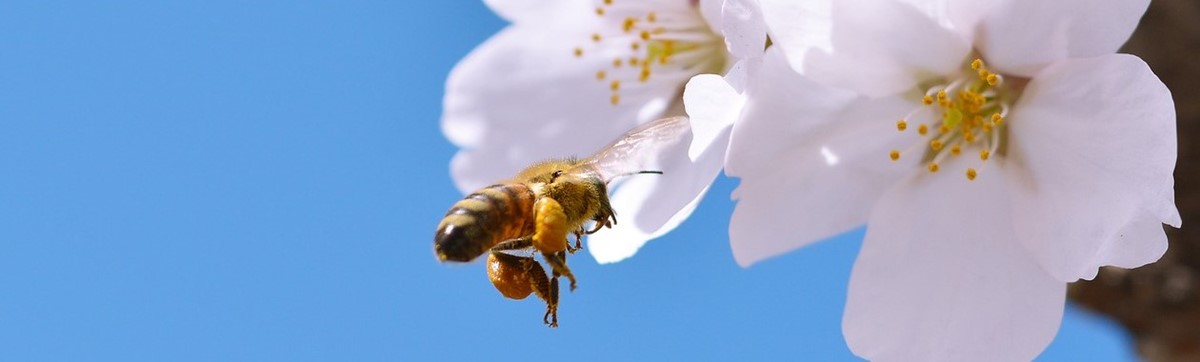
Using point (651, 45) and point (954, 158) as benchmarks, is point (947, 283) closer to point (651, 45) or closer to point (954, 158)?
point (954, 158)

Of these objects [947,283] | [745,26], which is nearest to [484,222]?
[745,26]

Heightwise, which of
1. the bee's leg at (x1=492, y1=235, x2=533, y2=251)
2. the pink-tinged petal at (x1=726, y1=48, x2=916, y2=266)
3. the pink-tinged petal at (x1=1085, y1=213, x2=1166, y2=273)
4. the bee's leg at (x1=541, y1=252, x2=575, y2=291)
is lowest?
the pink-tinged petal at (x1=1085, y1=213, x2=1166, y2=273)

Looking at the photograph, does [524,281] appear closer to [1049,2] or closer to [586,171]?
[586,171]

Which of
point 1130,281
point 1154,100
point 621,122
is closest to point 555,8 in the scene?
point 621,122

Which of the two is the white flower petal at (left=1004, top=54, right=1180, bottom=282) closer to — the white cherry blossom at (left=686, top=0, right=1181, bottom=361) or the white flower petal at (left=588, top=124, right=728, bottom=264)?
the white cherry blossom at (left=686, top=0, right=1181, bottom=361)

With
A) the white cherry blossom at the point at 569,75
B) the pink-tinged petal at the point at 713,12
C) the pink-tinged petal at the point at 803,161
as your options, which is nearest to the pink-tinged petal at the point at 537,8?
the white cherry blossom at the point at 569,75

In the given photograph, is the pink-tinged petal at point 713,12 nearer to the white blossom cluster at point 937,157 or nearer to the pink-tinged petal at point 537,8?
the white blossom cluster at point 937,157

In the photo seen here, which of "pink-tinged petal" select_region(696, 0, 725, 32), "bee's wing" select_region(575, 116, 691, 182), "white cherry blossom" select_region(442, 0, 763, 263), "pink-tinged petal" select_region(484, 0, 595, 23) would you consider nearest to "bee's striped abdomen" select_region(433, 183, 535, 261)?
"bee's wing" select_region(575, 116, 691, 182)
